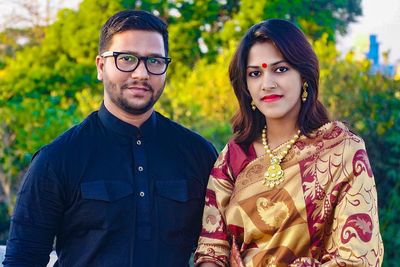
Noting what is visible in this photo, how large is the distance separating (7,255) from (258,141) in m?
0.99

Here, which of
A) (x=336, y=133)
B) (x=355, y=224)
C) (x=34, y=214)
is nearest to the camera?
(x=355, y=224)

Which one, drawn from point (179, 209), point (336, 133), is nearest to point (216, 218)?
point (179, 209)

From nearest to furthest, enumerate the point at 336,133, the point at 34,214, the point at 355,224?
the point at 355,224 < the point at 336,133 < the point at 34,214

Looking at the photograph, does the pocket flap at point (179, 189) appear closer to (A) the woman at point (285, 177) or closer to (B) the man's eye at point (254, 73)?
(A) the woman at point (285, 177)

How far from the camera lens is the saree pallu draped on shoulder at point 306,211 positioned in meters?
2.36

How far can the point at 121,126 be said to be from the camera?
9.07 ft

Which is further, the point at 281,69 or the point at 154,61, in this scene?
the point at 154,61

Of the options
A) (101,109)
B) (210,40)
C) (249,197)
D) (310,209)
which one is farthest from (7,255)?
(210,40)

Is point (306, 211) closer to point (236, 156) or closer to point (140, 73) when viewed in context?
point (236, 156)

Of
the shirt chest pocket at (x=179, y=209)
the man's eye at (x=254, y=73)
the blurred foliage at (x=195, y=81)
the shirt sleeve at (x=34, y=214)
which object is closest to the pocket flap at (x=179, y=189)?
Result: the shirt chest pocket at (x=179, y=209)

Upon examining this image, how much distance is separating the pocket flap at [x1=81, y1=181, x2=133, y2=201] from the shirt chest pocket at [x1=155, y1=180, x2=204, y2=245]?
0.13m

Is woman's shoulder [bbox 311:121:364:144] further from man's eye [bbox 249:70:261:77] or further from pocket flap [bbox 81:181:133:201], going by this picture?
pocket flap [bbox 81:181:133:201]

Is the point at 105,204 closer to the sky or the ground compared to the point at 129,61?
closer to the ground

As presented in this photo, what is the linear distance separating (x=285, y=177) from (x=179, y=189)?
444 millimetres
